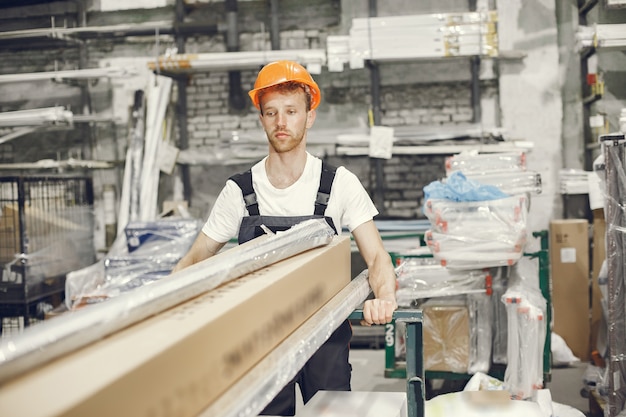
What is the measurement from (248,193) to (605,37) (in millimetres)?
3492

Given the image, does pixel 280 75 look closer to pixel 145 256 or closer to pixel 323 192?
pixel 323 192

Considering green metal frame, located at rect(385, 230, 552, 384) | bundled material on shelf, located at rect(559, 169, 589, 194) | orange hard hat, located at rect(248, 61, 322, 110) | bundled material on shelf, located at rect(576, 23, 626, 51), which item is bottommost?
green metal frame, located at rect(385, 230, 552, 384)

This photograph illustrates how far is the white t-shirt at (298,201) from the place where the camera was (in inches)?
85.6

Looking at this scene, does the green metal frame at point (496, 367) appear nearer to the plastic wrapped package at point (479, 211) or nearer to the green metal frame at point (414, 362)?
the plastic wrapped package at point (479, 211)

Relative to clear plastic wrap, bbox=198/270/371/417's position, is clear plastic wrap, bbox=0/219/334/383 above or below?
above

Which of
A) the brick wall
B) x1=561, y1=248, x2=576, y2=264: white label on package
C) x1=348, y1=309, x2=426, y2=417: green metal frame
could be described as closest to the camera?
x1=348, y1=309, x2=426, y2=417: green metal frame

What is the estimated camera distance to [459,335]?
373cm

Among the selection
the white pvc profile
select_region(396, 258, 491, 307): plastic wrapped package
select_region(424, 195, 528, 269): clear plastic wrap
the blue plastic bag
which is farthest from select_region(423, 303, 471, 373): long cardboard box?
Answer: the white pvc profile

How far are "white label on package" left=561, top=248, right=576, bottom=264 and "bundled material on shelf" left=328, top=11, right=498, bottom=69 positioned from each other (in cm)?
165

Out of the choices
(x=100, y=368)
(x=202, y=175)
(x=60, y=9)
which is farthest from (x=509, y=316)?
(x=60, y=9)

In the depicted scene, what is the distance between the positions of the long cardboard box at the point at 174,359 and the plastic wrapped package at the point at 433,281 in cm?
249

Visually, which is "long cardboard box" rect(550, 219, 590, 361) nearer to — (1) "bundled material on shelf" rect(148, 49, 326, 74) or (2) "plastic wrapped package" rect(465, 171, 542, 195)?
(2) "plastic wrapped package" rect(465, 171, 542, 195)

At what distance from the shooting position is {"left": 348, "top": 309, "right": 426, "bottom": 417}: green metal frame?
1.53 metres

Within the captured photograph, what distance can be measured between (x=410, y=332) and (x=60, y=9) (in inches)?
230
